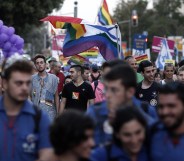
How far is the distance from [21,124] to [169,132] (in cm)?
126

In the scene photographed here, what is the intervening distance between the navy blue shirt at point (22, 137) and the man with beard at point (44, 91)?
615 centimetres

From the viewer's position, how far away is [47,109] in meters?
11.7

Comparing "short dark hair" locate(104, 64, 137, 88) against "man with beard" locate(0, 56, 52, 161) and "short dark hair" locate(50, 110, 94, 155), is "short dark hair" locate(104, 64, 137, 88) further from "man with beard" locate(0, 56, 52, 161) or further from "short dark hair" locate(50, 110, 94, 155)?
"man with beard" locate(0, 56, 52, 161)

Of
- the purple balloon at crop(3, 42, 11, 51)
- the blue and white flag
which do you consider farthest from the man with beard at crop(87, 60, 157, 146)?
the blue and white flag

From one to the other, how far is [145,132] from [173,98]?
35cm

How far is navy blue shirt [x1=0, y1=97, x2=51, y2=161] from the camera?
212 inches

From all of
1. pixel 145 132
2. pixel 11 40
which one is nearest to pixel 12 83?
pixel 145 132

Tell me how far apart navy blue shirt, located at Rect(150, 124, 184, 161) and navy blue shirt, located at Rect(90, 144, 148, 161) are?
0.30 feet

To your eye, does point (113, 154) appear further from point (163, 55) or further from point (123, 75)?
point (163, 55)

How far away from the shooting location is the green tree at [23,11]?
3712 cm

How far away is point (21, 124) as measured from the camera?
17.7 feet

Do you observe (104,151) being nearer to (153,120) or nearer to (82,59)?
(153,120)

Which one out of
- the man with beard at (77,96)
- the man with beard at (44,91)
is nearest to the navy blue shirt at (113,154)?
the man with beard at (44,91)

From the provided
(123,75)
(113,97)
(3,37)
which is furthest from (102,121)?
(3,37)
